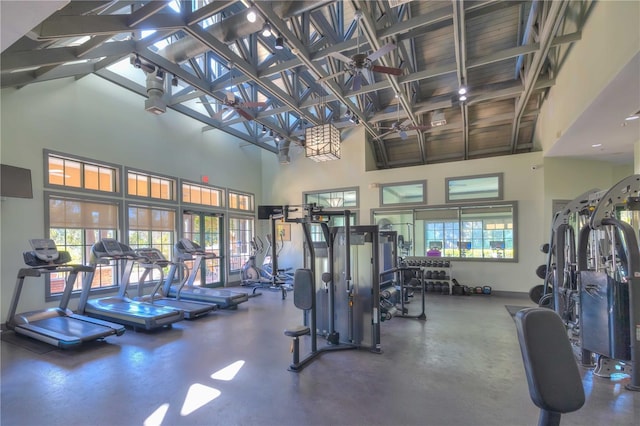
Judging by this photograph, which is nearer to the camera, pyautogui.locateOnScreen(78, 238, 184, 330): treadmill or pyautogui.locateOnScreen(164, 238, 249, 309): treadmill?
pyautogui.locateOnScreen(78, 238, 184, 330): treadmill

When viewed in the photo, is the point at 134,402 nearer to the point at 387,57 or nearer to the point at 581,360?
the point at 581,360

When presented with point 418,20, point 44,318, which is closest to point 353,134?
point 418,20

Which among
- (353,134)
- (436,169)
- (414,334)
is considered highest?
(353,134)

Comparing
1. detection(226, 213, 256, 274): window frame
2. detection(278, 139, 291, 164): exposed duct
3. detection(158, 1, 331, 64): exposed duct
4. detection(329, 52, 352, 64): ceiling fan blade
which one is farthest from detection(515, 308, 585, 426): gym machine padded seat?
detection(226, 213, 256, 274): window frame

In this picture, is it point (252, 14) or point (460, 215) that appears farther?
point (460, 215)

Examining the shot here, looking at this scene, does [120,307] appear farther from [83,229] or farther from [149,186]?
[149,186]

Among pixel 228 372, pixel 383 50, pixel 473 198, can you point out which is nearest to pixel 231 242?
pixel 228 372

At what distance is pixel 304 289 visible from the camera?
397 centimetres

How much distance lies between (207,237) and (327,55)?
6608 mm

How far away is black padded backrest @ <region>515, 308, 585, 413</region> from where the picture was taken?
1.21m

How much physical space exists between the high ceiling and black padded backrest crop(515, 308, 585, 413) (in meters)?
3.79

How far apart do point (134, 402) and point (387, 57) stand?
6507 millimetres

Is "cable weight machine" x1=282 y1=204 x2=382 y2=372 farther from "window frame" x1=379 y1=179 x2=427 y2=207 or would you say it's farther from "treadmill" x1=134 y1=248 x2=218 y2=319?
"window frame" x1=379 y1=179 x2=427 y2=207

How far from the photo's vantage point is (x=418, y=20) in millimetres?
4703
